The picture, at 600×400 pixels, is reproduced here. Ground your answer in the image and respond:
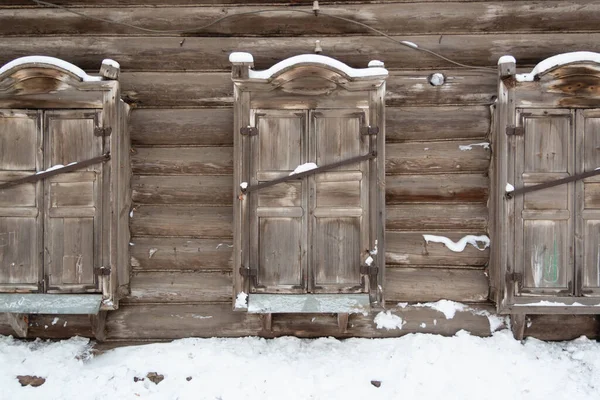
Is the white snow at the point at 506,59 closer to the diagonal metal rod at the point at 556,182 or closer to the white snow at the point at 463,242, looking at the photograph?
the diagonal metal rod at the point at 556,182

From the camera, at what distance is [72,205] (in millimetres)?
2973

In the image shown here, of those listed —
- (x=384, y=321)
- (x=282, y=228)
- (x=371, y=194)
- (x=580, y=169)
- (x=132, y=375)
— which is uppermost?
(x=580, y=169)

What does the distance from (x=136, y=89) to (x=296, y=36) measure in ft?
4.81

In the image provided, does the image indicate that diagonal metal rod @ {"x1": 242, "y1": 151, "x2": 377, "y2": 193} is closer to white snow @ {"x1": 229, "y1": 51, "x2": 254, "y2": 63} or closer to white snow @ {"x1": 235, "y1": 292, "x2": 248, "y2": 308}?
white snow @ {"x1": 235, "y1": 292, "x2": 248, "y2": 308}

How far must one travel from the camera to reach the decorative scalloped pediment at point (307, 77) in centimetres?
286

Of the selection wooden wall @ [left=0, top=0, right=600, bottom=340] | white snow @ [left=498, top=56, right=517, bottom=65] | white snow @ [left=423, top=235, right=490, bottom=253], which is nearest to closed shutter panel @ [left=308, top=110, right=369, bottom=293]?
wooden wall @ [left=0, top=0, right=600, bottom=340]

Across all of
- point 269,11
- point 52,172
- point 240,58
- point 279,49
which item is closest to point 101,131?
point 52,172

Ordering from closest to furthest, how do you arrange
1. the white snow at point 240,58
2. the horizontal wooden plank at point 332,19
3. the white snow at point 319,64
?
the white snow at point 319,64
the white snow at point 240,58
the horizontal wooden plank at point 332,19

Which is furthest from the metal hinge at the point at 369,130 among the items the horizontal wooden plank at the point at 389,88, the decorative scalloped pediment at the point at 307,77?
the horizontal wooden plank at the point at 389,88

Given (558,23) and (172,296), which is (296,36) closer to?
(558,23)

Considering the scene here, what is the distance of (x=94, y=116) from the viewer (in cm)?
299

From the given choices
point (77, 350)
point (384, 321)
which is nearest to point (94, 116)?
point (77, 350)

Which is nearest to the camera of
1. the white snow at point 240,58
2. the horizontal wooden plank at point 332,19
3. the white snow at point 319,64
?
the white snow at point 319,64

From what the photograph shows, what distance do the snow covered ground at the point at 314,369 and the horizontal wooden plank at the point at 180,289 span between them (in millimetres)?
377
